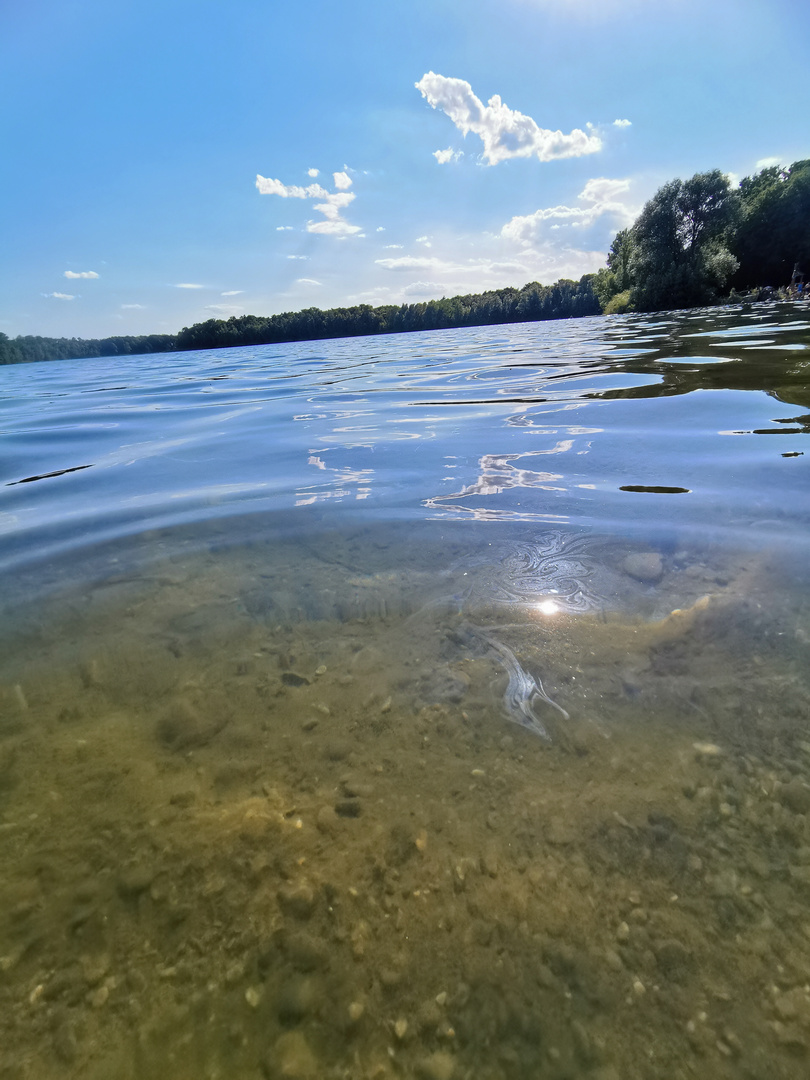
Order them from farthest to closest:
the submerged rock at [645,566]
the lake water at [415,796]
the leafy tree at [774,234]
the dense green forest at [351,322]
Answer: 1. the dense green forest at [351,322]
2. the leafy tree at [774,234]
3. the submerged rock at [645,566]
4. the lake water at [415,796]

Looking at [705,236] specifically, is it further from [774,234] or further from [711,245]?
[774,234]

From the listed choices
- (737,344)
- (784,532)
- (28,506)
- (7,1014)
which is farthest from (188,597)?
(737,344)

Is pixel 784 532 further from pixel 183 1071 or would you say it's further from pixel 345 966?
pixel 183 1071

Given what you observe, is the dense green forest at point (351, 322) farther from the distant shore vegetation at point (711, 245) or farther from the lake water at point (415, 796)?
the lake water at point (415, 796)

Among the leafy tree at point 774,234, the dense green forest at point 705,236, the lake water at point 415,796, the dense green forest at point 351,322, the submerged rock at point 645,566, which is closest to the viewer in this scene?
the lake water at point 415,796

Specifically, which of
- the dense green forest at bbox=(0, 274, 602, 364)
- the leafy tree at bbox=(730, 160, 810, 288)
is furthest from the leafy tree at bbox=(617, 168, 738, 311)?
the dense green forest at bbox=(0, 274, 602, 364)

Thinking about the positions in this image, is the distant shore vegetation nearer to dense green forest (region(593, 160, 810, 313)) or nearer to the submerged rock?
dense green forest (region(593, 160, 810, 313))

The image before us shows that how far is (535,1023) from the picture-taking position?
0.88 meters

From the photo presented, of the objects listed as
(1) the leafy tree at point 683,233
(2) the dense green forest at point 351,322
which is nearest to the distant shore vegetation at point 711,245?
(1) the leafy tree at point 683,233

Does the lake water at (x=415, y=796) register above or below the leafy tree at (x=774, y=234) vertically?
below

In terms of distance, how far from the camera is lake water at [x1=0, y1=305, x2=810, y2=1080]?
892 mm

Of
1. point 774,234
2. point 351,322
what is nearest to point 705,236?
point 774,234

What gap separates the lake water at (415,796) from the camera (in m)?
0.89

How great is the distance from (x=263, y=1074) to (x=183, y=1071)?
0.14m
